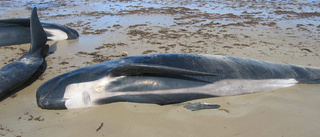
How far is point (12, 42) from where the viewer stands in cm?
616

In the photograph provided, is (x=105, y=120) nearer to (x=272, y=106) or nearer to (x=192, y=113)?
(x=192, y=113)

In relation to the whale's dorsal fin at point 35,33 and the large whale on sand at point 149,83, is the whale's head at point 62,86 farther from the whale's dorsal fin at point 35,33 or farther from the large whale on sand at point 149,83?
the whale's dorsal fin at point 35,33

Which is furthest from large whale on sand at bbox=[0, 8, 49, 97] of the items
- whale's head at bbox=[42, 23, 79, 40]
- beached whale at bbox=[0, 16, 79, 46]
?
beached whale at bbox=[0, 16, 79, 46]

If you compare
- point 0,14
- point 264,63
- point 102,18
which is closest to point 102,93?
point 264,63

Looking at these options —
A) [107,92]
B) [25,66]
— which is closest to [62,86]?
[107,92]

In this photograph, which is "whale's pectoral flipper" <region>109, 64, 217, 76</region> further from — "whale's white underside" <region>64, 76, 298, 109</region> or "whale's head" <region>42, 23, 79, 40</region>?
"whale's head" <region>42, 23, 79, 40</region>

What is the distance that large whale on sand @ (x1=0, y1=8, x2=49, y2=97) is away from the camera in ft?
11.6

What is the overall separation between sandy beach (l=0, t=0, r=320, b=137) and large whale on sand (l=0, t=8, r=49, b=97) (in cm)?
16

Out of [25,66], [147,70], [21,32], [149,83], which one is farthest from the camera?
[21,32]

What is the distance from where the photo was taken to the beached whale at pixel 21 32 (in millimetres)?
6145

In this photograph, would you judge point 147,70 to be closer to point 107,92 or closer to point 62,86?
point 107,92

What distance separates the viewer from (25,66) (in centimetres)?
407

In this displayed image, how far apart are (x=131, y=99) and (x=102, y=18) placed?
7.03m

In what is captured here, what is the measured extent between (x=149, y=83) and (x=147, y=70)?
21 centimetres
